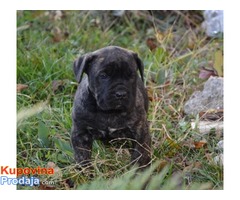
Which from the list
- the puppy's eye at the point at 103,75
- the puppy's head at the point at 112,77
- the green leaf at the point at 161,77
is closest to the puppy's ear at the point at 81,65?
the puppy's head at the point at 112,77

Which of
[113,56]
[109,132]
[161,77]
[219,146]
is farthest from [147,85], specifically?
[113,56]

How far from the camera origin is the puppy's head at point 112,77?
516cm

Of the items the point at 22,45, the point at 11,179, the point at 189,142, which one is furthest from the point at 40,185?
the point at 22,45

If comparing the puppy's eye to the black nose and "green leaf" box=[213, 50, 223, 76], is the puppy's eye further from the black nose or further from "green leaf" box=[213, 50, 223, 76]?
"green leaf" box=[213, 50, 223, 76]

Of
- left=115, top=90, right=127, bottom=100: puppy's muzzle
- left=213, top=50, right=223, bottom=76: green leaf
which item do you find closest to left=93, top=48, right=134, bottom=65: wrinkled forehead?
left=115, top=90, right=127, bottom=100: puppy's muzzle

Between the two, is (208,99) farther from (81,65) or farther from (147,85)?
(81,65)

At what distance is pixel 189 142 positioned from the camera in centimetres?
592

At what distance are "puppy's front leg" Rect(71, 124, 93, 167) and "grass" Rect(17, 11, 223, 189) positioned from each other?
0.08m

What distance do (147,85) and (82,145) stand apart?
1617 millimetres

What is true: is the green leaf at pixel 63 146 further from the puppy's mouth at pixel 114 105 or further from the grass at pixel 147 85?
the puppy's mouth at pixel 114 105

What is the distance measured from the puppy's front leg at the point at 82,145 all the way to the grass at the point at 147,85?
0.25ft

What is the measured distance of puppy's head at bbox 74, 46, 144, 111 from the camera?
16.9ft

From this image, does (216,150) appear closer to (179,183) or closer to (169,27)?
(179,183)
